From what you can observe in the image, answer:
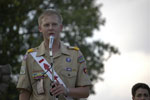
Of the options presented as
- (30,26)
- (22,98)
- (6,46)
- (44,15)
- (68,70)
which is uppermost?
(30,26)

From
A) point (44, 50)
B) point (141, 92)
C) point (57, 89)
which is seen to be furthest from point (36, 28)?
point (57, 89)

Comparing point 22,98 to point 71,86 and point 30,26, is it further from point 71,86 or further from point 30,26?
point 30,26

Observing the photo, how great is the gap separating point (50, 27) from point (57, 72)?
50cm

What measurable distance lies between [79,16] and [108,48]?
3.61 meters

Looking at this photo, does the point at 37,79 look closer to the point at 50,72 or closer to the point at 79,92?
the point at 50,72

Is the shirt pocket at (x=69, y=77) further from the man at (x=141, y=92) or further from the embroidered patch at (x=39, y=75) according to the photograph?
the man at (x=141, y=92)

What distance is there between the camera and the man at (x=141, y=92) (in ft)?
19.3

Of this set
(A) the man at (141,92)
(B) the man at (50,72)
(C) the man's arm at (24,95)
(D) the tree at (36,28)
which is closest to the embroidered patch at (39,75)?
(B) the man at (50,72)

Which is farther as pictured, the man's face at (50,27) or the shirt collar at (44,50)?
the shirt collar at (44,50)

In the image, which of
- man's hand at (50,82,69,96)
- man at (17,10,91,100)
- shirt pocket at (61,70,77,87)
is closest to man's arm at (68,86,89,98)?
man at (17,10,91,100)

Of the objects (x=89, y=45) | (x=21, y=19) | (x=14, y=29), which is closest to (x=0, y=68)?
(x=21, y=19)

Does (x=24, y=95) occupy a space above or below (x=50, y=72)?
below

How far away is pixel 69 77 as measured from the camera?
4547 millimetres

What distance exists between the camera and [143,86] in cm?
599
